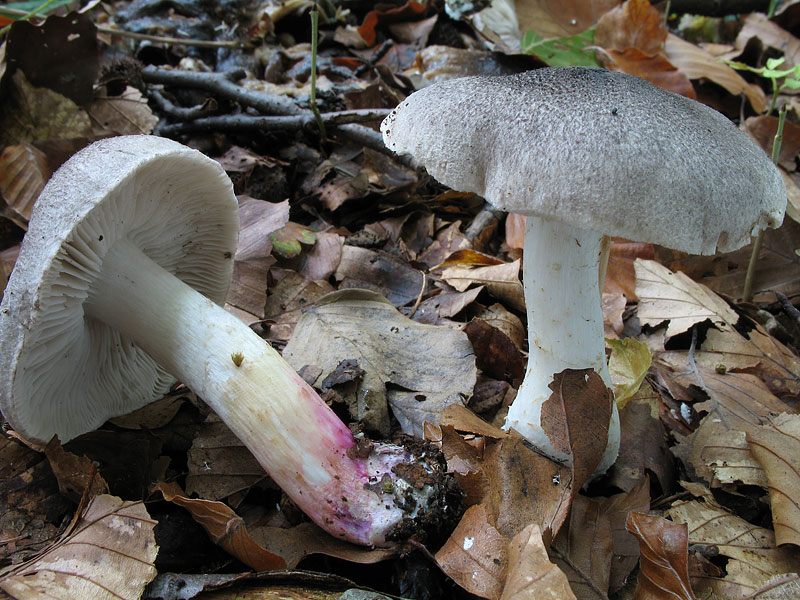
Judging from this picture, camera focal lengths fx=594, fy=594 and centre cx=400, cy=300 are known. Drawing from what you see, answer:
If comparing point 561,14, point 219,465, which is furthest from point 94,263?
point 561,14

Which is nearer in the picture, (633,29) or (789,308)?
(789,308)

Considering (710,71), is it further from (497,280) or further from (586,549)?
(586,549)

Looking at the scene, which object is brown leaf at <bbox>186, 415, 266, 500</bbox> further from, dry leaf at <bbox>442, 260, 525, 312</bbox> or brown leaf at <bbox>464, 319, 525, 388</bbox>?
dry leaf at <bbox>442, 260, 525, 312</bbox>

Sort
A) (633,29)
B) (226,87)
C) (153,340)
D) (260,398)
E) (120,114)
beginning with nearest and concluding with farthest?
(260,398), (153,340), (120,114), (226,87), (633,29)

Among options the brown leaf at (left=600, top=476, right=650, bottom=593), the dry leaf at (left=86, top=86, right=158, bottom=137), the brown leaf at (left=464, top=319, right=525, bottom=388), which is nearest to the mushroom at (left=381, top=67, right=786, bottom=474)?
the brown leaf at (left=464, top=319, right=525, bottom=388)

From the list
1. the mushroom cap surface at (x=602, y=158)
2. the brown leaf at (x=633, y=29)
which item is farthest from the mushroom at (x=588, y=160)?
the brown leaf at (x=633, y=29)

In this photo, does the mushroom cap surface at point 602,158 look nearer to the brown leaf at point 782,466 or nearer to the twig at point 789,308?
the brown leaf at point 782,466
